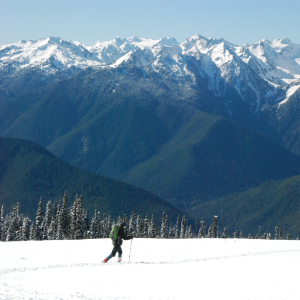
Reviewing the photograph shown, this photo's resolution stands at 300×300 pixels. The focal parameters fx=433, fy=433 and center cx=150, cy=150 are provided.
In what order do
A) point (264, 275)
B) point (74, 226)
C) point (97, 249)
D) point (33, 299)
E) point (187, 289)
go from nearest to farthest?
point (33, 299) → point (187, 289) → point (264, 275) → point (97, 249) → point (74, 226)

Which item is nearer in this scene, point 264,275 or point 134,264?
point 264,275

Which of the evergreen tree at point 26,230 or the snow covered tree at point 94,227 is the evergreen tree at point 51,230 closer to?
the evergreen tree at point 26,230

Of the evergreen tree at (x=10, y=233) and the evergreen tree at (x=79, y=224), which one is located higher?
the evergreen tree at (x=79, y=224)

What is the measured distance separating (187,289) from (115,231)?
34.1ft

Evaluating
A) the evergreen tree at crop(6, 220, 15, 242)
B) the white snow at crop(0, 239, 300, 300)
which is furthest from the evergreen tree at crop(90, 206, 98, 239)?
the white snow at crop(0, 239, 300, 300)

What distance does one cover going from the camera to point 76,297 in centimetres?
2448

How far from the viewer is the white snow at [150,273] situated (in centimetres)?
2577

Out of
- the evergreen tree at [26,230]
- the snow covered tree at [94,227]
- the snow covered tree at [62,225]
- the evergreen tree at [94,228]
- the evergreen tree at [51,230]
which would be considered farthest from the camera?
the snow covered tree at [94,227]

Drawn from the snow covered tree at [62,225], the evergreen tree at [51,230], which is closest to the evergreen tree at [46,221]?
the evergreen tree at [51,230]

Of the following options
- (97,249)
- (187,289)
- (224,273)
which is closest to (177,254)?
(97,249)

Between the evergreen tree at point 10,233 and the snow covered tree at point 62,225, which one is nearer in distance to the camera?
the snow covered tree at point 62,225

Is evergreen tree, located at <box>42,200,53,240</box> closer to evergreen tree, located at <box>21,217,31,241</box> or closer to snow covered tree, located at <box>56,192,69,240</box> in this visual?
evergreen tree, located at <box>21,217,31,241</box>

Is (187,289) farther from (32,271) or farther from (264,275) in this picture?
(32,271)

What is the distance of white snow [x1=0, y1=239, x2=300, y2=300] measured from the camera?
25766mm
